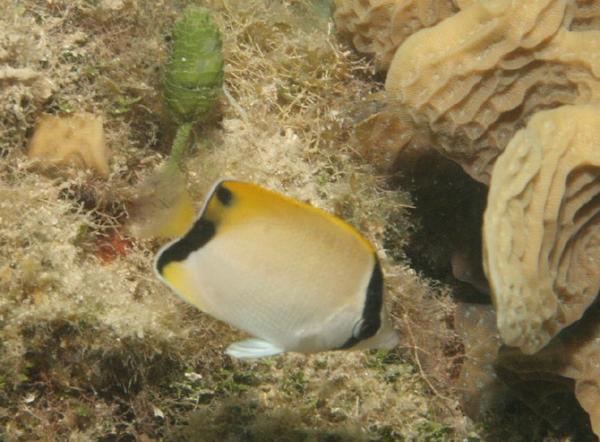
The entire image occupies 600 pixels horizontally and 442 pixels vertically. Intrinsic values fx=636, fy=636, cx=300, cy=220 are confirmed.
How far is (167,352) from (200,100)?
4.62 feet

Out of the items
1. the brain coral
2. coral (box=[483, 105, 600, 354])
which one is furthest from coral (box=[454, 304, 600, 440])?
the brain coral

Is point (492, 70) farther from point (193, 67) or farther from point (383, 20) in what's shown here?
point (193, 67)

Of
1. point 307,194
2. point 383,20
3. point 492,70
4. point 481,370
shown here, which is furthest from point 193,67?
point 481,370

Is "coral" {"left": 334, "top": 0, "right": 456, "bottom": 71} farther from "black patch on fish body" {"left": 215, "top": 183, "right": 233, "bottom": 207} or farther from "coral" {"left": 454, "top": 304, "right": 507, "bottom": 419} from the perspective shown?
Result: "black patch on fish body" {"left": 215, "top": 183, "right": 233, "bottom": 207}

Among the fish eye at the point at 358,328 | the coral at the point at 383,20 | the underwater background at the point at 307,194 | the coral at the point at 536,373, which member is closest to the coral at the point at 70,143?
the underwater background at the point at 307,194

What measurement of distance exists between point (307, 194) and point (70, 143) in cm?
A: 135

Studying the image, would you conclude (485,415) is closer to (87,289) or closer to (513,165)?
(513,165)

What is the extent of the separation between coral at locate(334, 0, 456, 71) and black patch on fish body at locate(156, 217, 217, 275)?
2.32 metres

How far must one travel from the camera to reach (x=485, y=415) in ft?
12.9

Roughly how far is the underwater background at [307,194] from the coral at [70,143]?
1cm

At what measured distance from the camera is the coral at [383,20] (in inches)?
149

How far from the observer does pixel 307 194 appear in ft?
12.4

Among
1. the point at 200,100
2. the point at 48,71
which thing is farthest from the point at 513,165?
the point at 48,71

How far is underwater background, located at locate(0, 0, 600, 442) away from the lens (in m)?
3.09
